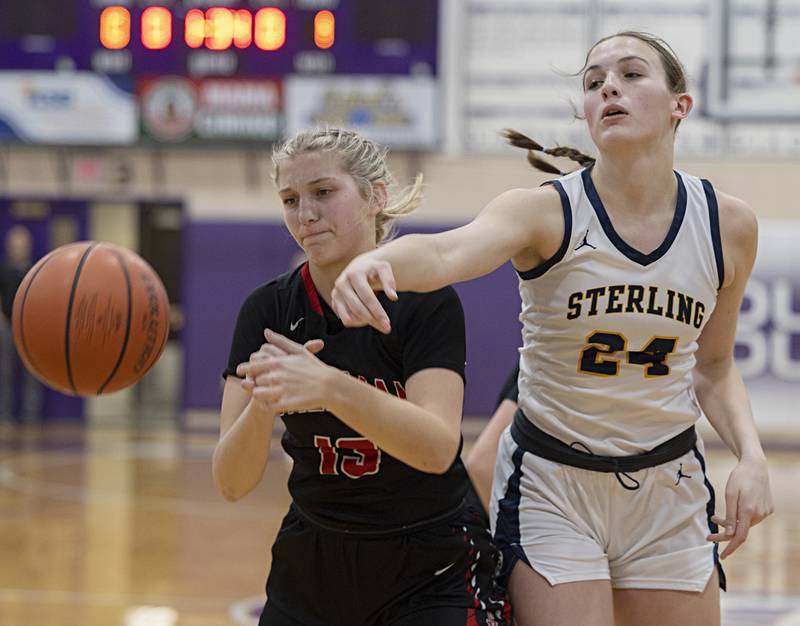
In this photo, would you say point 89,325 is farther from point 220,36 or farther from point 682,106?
point 220,36

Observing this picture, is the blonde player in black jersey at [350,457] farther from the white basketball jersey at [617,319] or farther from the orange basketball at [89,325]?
the orange basketball at [89,325]

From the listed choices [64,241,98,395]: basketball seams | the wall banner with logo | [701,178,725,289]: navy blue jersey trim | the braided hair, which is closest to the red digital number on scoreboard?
the wall banner with logo

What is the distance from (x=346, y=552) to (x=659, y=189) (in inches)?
40.8

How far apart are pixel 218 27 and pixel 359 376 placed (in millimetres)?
9244

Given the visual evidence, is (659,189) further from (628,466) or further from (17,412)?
(17,412)

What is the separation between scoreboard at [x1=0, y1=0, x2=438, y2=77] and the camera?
35.4 ft

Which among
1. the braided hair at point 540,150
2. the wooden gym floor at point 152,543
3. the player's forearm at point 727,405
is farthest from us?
the wooden gym floor at point 152,543

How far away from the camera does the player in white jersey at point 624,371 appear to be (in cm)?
238

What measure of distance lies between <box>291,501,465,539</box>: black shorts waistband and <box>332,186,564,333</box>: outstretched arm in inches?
22.4

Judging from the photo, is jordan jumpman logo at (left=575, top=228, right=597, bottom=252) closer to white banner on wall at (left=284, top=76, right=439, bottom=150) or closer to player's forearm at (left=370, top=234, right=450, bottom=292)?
player's forearm at (left=370, top=234, right=450, bottom=292)

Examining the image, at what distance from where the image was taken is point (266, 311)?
98.7 inches

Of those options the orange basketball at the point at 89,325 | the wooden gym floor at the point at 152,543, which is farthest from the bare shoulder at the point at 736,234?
the wooden gym floor at the point at 152,543

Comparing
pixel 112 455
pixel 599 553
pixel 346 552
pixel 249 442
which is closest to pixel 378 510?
pixel 346 552

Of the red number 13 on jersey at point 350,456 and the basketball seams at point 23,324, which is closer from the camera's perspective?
the red number 13 on jersey at point 350,456
